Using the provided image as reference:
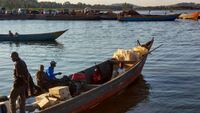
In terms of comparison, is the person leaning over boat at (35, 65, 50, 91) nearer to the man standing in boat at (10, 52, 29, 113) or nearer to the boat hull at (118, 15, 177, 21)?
the man standing in boat at (10, 52, 29, 113)

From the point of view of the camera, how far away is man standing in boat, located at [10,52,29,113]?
1165 cm

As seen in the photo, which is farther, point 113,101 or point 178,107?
point 113,101

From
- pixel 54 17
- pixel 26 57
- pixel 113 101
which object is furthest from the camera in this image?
pixel 54 17

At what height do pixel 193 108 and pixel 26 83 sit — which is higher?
pixel 26 83

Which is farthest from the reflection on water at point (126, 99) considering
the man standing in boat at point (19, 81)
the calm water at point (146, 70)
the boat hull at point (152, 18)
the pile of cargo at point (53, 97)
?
the boat hull at point (152, 18)

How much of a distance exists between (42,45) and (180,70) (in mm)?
20572

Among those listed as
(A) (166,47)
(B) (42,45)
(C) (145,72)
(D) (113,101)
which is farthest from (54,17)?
(D) (113,101)

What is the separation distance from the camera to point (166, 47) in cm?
3697

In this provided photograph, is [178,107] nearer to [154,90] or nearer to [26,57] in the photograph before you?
[154,90]

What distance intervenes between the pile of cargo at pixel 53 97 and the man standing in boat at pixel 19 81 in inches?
44.5

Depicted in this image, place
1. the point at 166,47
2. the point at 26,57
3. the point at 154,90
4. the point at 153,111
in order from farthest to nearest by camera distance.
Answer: the point at 166,47
the point at 26,57
the point at 154,90
the point at 153,111

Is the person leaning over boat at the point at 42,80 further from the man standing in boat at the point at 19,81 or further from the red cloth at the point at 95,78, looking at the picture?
the red cloth at the point at 95,78

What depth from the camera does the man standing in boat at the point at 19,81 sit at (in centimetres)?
1165

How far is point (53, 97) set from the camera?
14.0m
